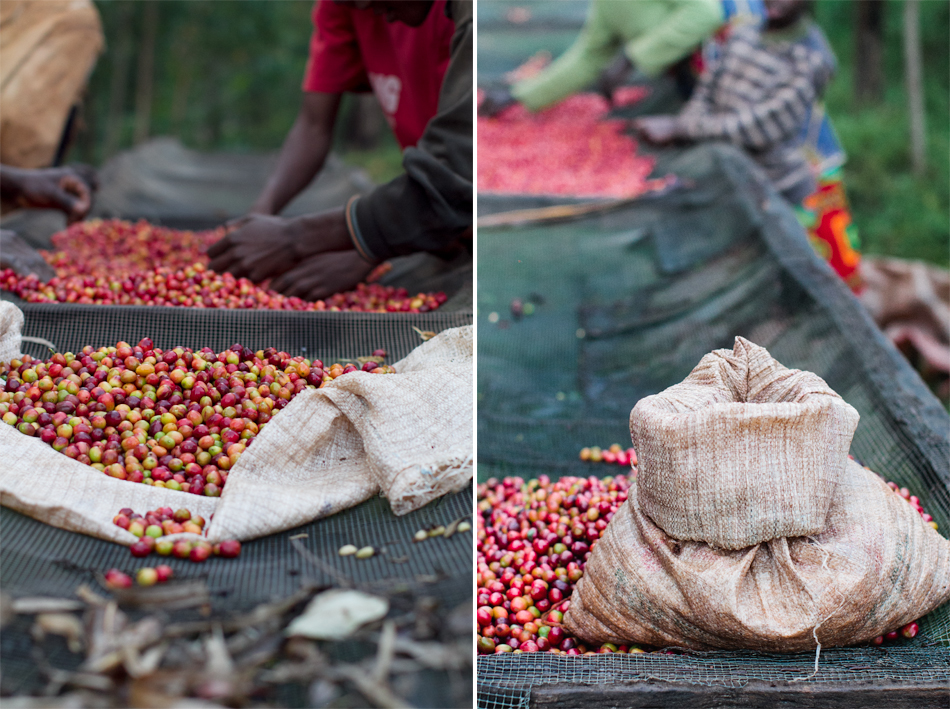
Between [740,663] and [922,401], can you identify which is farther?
[922,401]

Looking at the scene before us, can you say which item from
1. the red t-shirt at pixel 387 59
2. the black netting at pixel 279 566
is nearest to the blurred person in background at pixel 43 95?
the red t-shirt at pixel 387 59

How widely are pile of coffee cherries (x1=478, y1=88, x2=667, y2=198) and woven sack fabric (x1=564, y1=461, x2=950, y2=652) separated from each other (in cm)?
324

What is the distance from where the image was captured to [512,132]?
19.9 feet

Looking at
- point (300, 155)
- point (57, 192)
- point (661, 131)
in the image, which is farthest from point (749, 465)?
point (661, 131)

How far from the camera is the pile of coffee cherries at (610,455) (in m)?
2.38

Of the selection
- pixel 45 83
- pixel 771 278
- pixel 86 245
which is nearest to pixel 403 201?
pixel 771 278

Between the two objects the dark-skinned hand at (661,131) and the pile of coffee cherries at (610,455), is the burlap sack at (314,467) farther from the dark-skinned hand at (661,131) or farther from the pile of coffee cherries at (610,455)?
the dark-skinned hand at (661,131)

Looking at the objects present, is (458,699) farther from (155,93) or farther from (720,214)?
(155,93)

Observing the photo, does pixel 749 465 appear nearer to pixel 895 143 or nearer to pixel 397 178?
pixel 397 178

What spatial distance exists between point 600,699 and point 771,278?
7.39 ft

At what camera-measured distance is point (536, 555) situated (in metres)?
1.87

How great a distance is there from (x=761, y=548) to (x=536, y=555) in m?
0.61

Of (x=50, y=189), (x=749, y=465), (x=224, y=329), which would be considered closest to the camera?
(x=749, y=465)

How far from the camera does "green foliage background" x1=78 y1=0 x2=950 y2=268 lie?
7.68 metres
